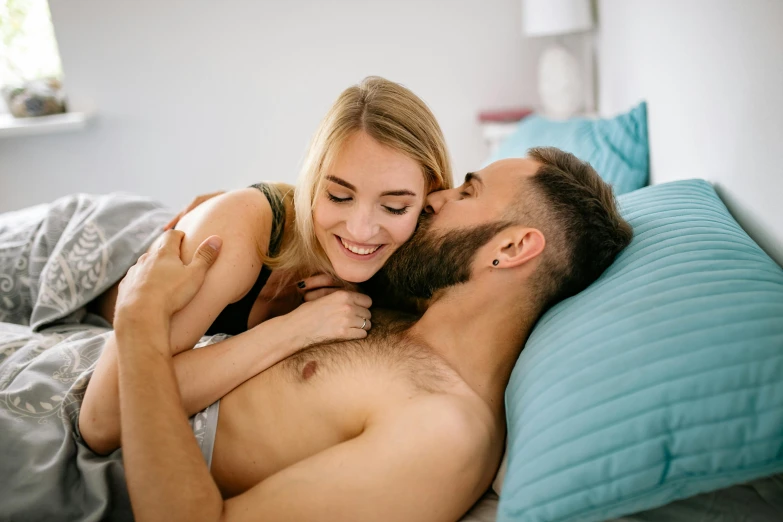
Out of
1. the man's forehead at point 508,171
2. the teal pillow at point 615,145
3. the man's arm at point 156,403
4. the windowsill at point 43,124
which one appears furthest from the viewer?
the windowsill at point 43,124

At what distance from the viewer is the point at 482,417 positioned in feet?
3.66

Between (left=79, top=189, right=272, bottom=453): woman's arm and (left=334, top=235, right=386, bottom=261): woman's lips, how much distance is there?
0.61ft

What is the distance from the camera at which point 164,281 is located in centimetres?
122

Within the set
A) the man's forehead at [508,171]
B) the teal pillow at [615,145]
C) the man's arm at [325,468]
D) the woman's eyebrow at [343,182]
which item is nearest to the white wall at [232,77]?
the teal pillow at [615,145]

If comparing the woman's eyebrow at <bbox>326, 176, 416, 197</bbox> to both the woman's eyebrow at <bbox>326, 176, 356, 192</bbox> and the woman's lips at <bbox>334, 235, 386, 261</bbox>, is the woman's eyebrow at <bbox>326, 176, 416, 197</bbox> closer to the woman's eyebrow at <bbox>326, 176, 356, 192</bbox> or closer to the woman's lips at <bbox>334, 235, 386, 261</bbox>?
the woman's eyebrow at <bbox>326, 176, 356, 192</bbox>

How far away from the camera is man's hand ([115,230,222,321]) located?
1.17 meters

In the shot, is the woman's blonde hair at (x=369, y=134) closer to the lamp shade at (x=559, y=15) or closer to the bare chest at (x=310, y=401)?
the bare chest at (x=310, y=401)

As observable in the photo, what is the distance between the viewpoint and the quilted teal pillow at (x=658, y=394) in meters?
0.83

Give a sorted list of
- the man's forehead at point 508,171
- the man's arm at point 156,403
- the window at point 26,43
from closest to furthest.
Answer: the man's arm at point 156,403 < the man's forehead at point 508,171 < the window at point 26,43

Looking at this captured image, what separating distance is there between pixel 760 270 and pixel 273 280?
966mm

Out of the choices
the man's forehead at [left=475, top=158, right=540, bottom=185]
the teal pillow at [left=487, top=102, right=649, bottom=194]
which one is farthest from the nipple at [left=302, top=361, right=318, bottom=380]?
the teal pillow at [left=487, top=102, right=649, bottom=194]

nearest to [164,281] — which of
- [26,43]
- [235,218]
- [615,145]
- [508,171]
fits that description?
[235,218]

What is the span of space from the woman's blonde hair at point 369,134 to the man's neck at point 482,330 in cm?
28

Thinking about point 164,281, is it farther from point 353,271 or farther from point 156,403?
point 353,271
